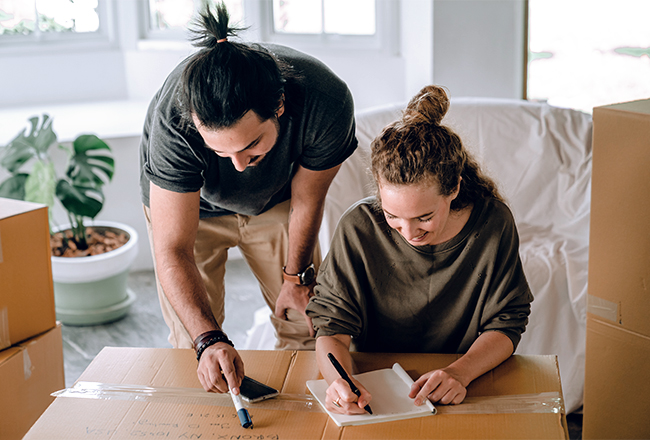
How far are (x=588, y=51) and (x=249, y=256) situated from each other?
6.12ft

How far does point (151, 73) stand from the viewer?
3240 millimetres

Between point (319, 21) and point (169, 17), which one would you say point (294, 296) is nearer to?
point (319, 21)

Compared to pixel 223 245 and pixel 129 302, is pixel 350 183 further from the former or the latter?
pixel 129 302

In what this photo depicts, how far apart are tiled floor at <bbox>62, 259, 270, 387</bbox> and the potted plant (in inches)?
2.4

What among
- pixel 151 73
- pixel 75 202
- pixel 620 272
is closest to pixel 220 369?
pixel 620 272

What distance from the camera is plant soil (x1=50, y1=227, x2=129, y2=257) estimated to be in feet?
7.86

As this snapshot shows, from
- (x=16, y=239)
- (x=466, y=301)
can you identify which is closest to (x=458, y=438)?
(x=466, y=301)

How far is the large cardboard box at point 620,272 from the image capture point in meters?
1.09

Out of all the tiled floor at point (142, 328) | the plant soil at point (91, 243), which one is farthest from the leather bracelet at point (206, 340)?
the plant soil at point (91, 243)

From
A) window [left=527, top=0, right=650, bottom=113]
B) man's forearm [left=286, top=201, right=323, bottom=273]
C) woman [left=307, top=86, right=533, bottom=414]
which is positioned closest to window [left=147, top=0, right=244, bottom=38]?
window [left=527, top=0, right=650, bottom=113]

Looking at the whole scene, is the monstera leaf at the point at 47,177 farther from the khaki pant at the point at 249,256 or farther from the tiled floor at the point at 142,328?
the khaki pant at the point at 249,256

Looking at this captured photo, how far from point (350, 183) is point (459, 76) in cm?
87

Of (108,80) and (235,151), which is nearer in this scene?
(235,151)

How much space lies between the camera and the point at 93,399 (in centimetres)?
102
